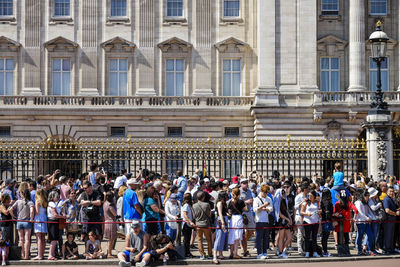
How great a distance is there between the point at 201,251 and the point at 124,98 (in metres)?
26.7

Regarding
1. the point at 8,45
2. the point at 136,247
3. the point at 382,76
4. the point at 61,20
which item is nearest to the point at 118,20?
the point at 61,20

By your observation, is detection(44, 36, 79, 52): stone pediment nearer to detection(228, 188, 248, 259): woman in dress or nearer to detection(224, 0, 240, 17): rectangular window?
detection(224, 0, 240, 17): rectangular window

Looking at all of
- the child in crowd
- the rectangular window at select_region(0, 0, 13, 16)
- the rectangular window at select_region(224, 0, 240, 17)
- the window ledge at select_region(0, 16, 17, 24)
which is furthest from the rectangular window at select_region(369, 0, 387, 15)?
the child in crowd

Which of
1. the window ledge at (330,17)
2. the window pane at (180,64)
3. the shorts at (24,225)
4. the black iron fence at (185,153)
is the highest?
the window ledge at (330,17)

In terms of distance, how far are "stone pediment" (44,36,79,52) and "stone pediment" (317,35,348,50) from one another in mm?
14715

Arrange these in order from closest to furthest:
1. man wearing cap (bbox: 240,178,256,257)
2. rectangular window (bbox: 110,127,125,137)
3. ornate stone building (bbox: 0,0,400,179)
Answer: man wearing cap (bbox: 240,178,256,257), ornate stone building (bbox: 0,0,400,179), rectangular window (bbox: 110,127,125,137)

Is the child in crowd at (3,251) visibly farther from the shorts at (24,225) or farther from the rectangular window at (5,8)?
the rectangular window at (5,8)

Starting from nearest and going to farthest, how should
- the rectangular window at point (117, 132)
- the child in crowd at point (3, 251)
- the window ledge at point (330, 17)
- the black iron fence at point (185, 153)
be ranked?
the child in crowd at point (3, 251) < the black iron fence at point (185, 153) < the rectangular window at point (117, 132) < the window ledge at point (330, 17)

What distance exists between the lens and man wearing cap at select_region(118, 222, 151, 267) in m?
20.1

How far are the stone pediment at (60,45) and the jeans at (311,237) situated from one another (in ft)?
96.1

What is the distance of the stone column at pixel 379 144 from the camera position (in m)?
28.5

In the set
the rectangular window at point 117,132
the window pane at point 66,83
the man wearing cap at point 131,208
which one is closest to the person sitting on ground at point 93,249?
the man wearing cap at point 131,208

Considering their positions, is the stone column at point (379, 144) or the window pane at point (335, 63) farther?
the window pane at point (335, 63)

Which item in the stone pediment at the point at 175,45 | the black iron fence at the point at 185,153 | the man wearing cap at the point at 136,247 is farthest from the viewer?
the stone pediment at the point at 175,45
